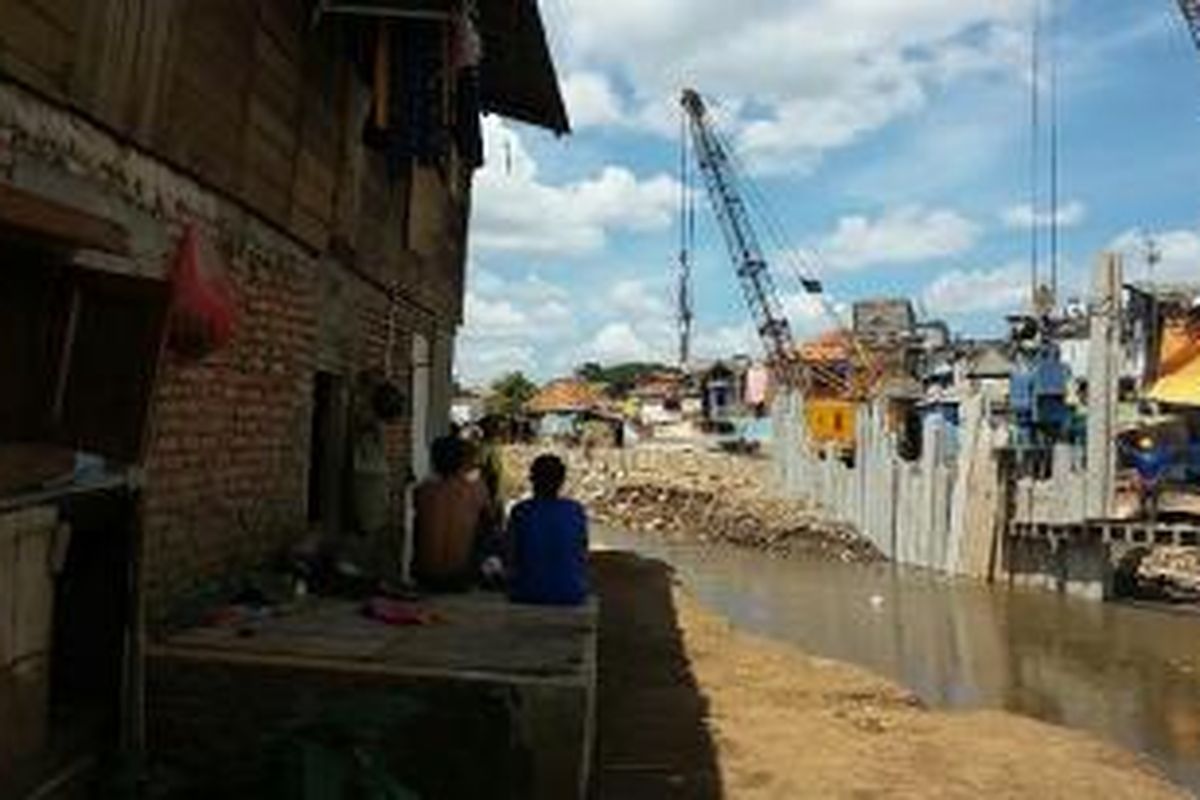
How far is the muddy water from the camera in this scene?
18672 millimetres

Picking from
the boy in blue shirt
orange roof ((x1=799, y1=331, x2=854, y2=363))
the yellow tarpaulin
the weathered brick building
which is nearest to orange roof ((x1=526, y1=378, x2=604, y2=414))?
orange roof ((x1=799, y1=331, x2=854, y2=363))

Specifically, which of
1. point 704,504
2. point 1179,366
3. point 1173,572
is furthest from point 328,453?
point 704,504

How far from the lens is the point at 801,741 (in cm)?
1118

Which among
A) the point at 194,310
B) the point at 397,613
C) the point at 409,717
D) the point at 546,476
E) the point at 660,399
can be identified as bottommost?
the point at 409,717

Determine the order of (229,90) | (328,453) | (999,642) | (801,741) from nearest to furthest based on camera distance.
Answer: (229,90) < (801,741) < (328,453) < (999,642)

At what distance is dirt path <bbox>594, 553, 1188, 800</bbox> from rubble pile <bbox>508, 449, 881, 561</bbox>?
26672 mm

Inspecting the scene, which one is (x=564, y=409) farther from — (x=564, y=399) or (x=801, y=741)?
(x=801, y=741)

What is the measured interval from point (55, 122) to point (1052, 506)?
2767 cm

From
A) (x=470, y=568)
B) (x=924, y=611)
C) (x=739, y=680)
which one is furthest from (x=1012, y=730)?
(x=924, y=611)

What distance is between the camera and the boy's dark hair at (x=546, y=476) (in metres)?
10.3

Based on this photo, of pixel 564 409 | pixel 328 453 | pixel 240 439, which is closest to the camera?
pixel 240 439

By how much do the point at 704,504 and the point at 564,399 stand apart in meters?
51.9

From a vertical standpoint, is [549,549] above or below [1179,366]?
below

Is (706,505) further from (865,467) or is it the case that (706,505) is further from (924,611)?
(924,611)
